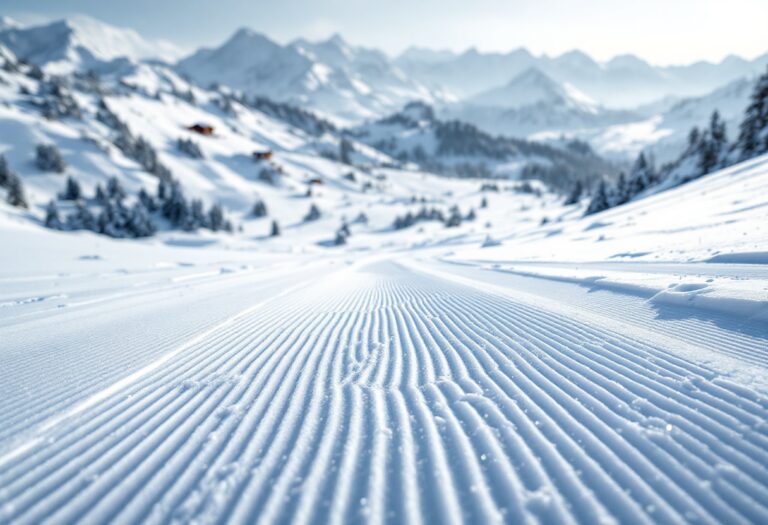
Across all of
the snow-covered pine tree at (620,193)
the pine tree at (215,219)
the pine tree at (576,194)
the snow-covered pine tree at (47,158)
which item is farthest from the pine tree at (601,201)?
the snow-covered pine tree at (47,158)

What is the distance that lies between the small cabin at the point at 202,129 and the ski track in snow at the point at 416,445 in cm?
13106

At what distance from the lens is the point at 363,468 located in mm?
1789

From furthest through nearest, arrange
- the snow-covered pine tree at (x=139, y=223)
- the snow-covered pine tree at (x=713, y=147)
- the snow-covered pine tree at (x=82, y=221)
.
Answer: the snow-covered pine tree at (x=139, y=223) → the snow-covered pine tree at (x=82, y=221) → the snow-covered pine tree at (x=713, y=147)

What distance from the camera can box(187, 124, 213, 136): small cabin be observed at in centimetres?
11162

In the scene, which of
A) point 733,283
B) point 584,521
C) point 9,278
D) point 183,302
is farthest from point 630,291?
point 9,278

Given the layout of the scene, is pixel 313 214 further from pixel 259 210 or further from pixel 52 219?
pixel 52 219

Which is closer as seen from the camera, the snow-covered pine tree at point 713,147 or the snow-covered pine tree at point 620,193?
the snow-covered pine tree at point 713,147

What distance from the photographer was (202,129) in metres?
113

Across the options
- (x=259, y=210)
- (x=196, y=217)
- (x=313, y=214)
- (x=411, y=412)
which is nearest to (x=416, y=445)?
(x=411, y=412)

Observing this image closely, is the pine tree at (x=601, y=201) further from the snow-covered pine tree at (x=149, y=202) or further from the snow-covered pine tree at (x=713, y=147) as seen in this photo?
the snow-covered pine tree at (x=149, y=202)

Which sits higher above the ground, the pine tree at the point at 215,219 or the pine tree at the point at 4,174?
the pine tree at the point at 4,174

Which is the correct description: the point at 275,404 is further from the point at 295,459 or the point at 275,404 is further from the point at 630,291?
the point at 630,291

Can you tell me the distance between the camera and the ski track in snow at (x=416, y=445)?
1.54 m

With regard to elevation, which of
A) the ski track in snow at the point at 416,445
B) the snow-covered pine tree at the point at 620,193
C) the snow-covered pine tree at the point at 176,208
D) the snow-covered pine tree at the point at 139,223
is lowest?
the ski track in snow at the point at 416,445
